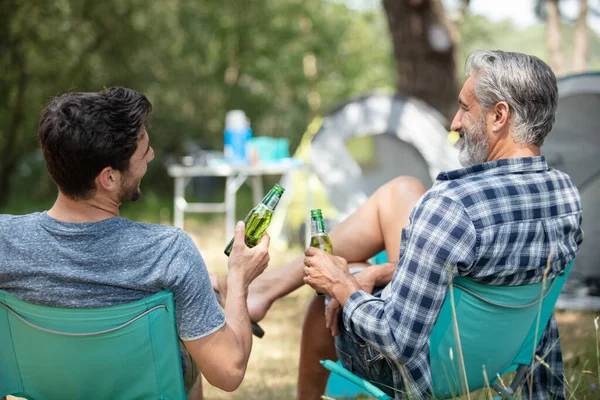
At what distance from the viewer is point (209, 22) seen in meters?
14.9

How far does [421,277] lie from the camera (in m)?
1.79

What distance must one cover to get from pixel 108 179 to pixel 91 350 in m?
0.37

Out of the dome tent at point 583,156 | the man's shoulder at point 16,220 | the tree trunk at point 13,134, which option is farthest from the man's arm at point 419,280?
the tree trunk at point 13,134

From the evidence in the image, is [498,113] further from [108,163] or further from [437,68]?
[437,68]

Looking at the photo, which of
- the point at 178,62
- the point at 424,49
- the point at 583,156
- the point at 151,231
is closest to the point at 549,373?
the point at 151,231

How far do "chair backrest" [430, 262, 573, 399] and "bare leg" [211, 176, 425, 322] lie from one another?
18.8 inches

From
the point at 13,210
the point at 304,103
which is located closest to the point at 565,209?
the point at 13,210

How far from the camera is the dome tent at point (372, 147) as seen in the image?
6.02m

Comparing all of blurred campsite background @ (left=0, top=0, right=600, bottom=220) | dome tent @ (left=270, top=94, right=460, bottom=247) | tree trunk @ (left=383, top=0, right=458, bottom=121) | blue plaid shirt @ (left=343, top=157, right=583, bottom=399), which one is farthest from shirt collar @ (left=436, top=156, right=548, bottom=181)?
tree trunk @ (left=383, top=0, right=458, bottom=121)

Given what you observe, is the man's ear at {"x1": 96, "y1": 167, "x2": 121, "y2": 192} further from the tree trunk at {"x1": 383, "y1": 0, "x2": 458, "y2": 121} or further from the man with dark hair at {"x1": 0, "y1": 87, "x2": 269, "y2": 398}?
the tree trunk at {"x1": 383, "y1": 0, "x2": 458, "y2": 121}

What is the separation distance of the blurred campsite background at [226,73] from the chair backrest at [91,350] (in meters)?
0.60

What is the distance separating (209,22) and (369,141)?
929cm

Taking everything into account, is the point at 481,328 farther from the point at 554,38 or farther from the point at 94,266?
the point at 554,38

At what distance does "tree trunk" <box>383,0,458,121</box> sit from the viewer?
717 cm
